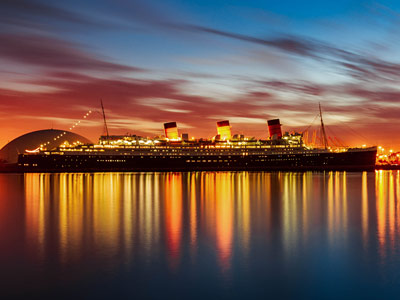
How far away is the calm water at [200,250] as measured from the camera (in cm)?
1302

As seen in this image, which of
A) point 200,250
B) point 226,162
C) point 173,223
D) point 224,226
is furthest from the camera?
point 226,162

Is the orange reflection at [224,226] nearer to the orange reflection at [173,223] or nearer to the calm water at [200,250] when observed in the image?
the calm water at [200,250]

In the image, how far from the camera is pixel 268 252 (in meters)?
17.3

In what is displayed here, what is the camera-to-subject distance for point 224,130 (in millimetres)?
101875

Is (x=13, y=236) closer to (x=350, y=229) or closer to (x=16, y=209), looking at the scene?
(x=16, y=209)

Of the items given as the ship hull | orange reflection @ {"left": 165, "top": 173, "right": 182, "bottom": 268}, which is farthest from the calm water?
the ship hull

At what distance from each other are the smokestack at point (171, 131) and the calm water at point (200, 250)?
221ft

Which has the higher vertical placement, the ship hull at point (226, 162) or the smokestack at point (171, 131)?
the smokestack at point (171, 131)

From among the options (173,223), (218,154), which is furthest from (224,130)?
(173,223)

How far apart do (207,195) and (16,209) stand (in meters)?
14.7

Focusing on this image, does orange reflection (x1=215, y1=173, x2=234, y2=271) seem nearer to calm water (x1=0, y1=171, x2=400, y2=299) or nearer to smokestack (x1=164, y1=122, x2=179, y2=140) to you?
calm water (x1=0, y1=171, x2=400, y2=299)

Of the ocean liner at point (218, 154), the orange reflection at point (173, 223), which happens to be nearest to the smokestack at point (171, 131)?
the ocean liner at point (218, 154)

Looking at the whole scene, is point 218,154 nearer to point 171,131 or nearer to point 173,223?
point 171,131

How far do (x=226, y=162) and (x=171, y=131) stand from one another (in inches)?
529
